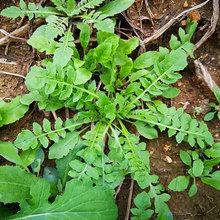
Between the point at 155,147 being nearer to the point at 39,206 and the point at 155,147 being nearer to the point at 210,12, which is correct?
the point at 39,206

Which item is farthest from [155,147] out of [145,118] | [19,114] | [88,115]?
[19,114]

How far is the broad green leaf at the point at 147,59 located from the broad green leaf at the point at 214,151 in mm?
729

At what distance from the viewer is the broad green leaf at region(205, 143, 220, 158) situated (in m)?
1.98

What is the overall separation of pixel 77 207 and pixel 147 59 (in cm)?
112

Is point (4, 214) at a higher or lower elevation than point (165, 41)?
lower

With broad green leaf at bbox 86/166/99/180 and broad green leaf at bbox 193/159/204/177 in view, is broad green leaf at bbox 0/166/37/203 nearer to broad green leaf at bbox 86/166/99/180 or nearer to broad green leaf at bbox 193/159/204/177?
broad green leaf at bbox 86/166/99/180

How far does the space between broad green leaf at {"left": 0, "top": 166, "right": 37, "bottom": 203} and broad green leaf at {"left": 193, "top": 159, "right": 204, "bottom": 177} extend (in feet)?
3.59

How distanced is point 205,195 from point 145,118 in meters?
0.69

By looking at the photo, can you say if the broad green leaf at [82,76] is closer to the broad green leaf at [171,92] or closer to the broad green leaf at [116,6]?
the broad green leaf at [116,6]

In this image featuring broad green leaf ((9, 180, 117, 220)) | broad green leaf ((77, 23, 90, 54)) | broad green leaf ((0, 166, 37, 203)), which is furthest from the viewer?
broad green leaf ((77, 23, 90, 54))

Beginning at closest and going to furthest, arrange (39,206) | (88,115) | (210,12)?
(39,206) < (88,115) < (210,12)

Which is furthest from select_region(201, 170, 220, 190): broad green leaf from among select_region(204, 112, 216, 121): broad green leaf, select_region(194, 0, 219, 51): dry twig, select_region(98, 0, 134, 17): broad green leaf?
select_region(98, 0, 134, 17): broad green leaf

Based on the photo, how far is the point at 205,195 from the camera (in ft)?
6.75

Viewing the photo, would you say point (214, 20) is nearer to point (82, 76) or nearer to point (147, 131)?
point (147, 131)
